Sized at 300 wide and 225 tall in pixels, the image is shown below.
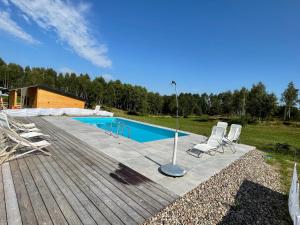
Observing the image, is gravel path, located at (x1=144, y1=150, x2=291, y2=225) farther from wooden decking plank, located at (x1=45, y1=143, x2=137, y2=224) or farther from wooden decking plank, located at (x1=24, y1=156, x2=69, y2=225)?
wooden decking plank, located at (x1=24, y1=156, x2=69, y2=225)

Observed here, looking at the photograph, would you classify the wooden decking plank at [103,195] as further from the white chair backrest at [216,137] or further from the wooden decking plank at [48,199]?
the white chair backrest at [216,137]

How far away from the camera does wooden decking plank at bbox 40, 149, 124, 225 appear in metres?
2.47

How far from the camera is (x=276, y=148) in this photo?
8469mm

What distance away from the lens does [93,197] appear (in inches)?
115

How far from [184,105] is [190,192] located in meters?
42.3

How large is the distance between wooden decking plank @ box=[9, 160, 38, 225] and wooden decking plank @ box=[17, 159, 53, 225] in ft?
0.15

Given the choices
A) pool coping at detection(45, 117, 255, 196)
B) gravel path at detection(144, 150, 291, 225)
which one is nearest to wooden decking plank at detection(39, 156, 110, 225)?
gravel path at detection(144, 150, 291, 225)

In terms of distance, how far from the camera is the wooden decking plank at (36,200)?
2.32 metres

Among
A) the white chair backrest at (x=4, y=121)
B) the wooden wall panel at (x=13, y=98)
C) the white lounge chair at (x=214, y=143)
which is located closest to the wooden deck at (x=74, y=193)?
the white chair backrest at (x=4, y=121)

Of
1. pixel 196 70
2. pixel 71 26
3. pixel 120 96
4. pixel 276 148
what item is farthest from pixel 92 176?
pixel 120 96

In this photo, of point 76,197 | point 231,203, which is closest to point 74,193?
point 76,197

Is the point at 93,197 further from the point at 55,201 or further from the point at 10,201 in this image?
the point at 10,201

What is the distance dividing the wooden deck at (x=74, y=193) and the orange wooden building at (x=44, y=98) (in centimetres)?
1435

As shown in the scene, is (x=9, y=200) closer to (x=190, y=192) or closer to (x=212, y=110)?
(x=190, y=192)
